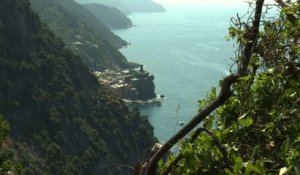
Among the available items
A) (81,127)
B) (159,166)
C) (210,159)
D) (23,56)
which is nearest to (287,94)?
(210,159)

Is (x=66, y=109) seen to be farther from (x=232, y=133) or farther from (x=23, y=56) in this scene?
(x=232, y=133)

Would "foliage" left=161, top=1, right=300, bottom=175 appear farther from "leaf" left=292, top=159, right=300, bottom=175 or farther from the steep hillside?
the steep hillside

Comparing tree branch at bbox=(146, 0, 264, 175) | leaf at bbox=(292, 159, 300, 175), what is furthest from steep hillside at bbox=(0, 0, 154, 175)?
leaf at bbox=(292, 159, 300, 175)

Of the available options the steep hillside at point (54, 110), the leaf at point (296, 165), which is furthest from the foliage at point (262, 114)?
the steep hillside at point (54, 110)

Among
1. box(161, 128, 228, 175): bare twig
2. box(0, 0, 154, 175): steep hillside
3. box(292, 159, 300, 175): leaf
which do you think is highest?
box(292, 159, 300, 175): leaf

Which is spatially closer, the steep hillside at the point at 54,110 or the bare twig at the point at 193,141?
the bare twig at the point at 193,141

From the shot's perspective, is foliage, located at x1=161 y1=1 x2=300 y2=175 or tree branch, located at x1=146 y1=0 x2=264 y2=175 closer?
foliage, located at x1=161 y1=1 x2=300 y2=175

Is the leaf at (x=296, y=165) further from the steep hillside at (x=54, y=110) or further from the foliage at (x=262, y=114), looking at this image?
the steep hillside at (x=54, y=110)

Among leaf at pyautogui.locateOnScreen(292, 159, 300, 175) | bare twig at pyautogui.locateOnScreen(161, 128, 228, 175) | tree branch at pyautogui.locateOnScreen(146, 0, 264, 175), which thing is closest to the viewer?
leaf at pyautogui.locateOnScreen(292, 159, 300, 175)
